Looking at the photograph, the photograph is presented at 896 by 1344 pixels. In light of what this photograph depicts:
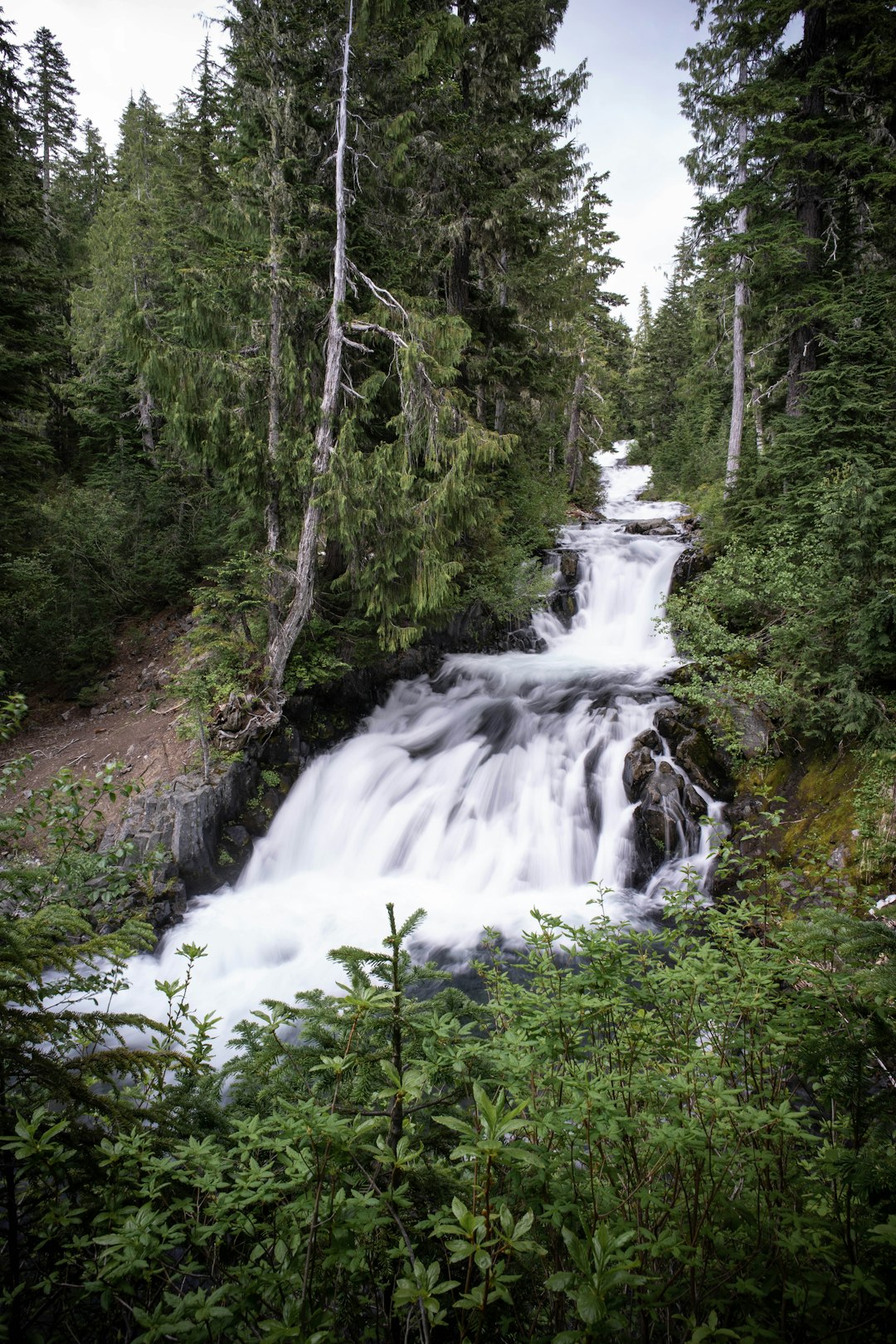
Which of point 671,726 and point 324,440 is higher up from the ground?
point 324,440

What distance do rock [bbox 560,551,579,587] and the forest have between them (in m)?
0.85

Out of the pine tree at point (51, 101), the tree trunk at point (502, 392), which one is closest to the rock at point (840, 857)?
the tree trunk at point (502, 392)

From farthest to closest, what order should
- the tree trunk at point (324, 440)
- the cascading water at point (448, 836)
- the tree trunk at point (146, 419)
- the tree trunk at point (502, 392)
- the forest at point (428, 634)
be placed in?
1. the tree trunk at point (146, 419)
2. the tree trunk at point (502, 392)
3. the tree trunk at point (324, 440)
4. the cascading water at point (448, 836)
5. the forest at point (428, 634)

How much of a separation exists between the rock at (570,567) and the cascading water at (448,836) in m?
4.14

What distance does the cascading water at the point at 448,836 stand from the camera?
740 cm

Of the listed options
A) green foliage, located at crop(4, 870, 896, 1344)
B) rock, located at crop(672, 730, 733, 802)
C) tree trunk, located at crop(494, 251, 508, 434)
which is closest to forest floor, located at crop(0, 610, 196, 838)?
green foliage, located at crop(4, 870, 896, 1344)

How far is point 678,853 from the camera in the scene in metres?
7.98

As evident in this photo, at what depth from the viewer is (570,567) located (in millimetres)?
16938

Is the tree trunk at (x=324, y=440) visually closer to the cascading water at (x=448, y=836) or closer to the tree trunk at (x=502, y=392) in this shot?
the cascading water at (x=448, y=836)

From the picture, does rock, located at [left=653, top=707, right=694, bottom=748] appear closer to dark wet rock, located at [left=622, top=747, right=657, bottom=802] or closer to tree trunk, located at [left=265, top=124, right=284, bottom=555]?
dark wet rock, located at [left=622, top=747, right=657, bottom=802]

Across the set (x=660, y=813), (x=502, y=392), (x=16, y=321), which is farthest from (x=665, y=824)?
(x=16, y=321)

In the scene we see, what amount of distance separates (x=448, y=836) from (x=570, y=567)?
1025cm

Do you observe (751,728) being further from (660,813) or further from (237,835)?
(237,835)

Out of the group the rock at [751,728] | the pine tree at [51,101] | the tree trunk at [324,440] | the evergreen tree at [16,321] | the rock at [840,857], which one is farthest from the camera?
the pine tree at [51,101]
